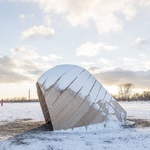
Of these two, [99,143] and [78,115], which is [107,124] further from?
[99,143]

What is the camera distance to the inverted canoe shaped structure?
40.7 ft

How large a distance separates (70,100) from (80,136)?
6.60ft

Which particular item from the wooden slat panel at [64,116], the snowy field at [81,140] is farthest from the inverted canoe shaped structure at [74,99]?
the snowy field at [81,140]

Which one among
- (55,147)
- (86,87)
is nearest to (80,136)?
(55,147)

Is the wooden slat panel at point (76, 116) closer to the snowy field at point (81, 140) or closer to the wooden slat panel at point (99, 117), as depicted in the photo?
the snowy field at point (81, 140)

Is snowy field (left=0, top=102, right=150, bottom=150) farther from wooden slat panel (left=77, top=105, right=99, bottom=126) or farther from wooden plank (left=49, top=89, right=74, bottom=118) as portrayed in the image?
wooden plank (left=49, top=89, right=74, bottom=118)

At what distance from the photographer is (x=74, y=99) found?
12641 mm

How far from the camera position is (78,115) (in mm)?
12500

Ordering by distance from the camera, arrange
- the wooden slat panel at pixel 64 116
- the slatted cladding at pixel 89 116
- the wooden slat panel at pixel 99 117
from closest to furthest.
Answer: the wooden slat panel at pixel 64 116, the slatted cladding at pixel 89 116, the wooden slat panel at pixel 99 117

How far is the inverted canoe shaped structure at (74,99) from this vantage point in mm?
12406

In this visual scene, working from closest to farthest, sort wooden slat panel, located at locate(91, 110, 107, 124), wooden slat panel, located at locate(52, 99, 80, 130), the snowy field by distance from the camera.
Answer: the snowy field → wooden slat panel, located at locate(52, 99, 80, 130) → wooden slat panel, located at locate(91, 110, 107, 124)

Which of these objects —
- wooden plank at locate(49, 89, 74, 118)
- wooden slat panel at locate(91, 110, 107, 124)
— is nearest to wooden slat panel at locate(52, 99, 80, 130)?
wooden plank at locate(49, 89, 74, 118)

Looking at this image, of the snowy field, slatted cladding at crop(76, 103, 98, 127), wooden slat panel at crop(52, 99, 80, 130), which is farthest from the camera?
slatted cladding at crop(76, 103, 98, 127)

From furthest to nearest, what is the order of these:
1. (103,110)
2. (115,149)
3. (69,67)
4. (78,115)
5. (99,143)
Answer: (69,67) → (103,110) → (78,115) → (99,143) → (115,149)
